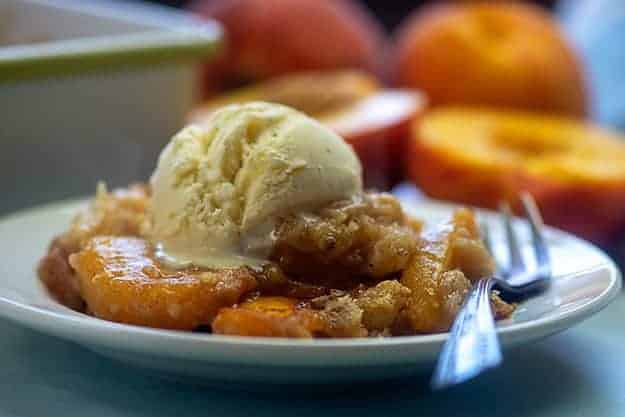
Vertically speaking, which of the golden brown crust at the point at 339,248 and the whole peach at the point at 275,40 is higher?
the golden brown crust at the point at 339,248

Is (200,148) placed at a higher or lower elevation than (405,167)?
higher

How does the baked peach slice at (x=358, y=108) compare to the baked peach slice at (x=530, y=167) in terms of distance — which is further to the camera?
the baked peach slice at (x=358, y=108)

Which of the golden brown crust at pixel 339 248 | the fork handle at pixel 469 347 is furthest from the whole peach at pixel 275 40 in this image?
the fork handle at pixel 469 347

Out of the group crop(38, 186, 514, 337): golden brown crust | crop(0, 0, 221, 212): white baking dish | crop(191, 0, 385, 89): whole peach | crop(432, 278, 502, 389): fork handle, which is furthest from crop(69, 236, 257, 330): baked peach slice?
crop(191, 0, 385, 89): whole peach

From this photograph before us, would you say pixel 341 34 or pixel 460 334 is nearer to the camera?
pixel 460 334

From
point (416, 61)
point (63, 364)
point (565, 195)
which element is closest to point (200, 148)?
point (63, 364)

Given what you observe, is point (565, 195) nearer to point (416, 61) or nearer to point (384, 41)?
point (416, 61)

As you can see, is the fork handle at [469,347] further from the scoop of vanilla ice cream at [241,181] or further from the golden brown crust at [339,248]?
the scoop of vanilla ice cream at [241,181]
